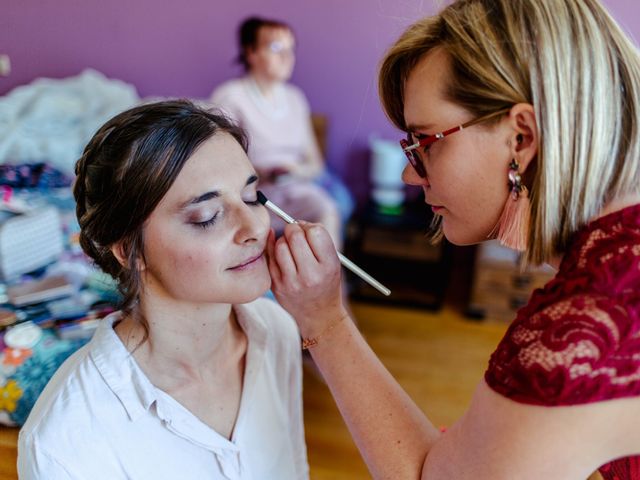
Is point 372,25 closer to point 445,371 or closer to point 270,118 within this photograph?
point 270,118

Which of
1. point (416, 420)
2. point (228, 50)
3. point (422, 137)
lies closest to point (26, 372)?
point (416, 420)

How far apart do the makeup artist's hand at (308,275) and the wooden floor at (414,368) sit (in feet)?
3.86

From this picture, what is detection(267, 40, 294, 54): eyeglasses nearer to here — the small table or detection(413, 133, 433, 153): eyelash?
the small table

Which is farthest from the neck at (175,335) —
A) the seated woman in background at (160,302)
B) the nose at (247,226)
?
the nose at (247,226)

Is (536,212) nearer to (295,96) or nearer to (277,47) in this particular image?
(277,47)

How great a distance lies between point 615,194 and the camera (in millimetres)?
772

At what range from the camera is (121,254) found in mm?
1037

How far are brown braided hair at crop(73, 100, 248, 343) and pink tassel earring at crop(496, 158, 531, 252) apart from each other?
20.4 inches

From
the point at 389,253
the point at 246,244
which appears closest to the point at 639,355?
the point at 246,244

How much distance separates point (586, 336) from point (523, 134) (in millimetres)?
279

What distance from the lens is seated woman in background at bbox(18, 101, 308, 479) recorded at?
0.93 metres

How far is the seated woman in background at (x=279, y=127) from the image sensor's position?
2900 millimetres

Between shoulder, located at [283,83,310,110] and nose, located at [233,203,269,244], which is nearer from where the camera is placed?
nose, located at [233,203,269,244]

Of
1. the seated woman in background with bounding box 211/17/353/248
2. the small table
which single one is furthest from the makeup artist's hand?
the small table
